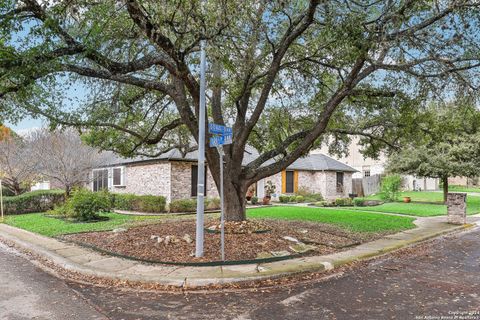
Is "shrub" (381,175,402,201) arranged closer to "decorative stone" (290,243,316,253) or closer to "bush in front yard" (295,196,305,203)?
"bush in front yard" (295,196,305,203)

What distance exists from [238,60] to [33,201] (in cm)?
1443

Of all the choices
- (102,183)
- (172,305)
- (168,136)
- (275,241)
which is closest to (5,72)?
(172,305)

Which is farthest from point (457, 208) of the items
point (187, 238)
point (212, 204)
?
point (212, 204)

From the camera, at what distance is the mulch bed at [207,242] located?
7348mm

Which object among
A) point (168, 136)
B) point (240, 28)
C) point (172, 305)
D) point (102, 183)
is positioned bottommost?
point (172, 305)

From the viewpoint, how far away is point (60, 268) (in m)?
7.04

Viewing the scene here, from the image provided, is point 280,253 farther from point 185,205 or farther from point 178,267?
point 185,205

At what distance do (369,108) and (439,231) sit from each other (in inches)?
192

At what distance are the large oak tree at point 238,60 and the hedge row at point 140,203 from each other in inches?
206

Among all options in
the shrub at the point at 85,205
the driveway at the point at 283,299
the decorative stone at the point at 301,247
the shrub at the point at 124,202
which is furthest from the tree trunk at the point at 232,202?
the shrub at the point at 124,202

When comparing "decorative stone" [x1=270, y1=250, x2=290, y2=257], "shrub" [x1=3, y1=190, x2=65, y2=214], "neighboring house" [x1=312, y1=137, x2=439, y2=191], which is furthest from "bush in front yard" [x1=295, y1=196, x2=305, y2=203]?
"decorative stone" [x1=270, y1=250, x2=290, y2=257]

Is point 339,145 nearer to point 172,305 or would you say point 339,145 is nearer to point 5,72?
point 172,305

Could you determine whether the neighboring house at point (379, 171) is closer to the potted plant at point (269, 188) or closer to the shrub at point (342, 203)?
the potted plant at point (269, 188)

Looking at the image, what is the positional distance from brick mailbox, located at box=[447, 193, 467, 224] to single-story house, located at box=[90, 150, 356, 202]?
8225 millimetres
